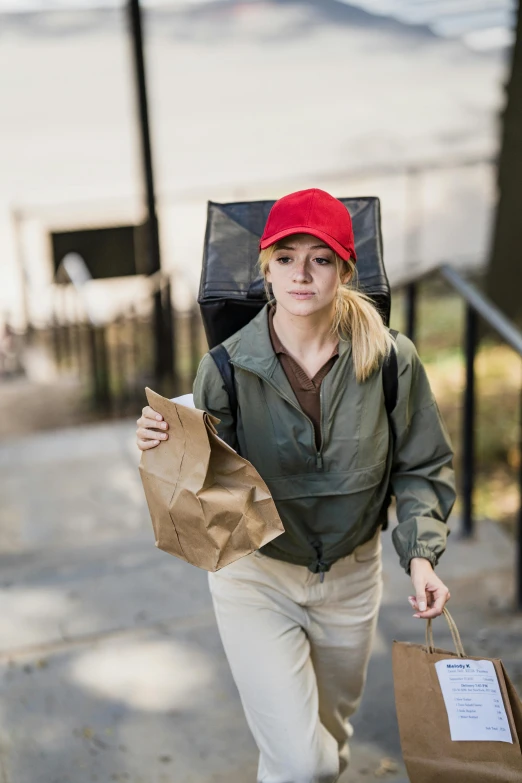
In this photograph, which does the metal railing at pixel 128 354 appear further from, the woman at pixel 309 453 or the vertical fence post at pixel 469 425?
the woman at pixel 309 453

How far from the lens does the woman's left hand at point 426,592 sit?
82.0 inches

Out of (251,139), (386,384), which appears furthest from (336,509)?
(251,139)

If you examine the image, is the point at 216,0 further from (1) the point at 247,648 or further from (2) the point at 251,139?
(1) the point at 247,648

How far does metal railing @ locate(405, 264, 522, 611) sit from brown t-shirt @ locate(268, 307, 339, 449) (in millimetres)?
1301

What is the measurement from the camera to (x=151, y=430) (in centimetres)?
206

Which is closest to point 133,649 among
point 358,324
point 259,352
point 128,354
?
point 259,352

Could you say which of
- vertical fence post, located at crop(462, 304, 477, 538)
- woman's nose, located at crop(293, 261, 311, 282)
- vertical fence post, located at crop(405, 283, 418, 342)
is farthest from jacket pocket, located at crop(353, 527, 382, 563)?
vertical fence post, located at crop(405, 283, 418, 342)

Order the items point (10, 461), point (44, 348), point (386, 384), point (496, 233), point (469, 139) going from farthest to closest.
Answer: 1. point (469, 139)
2. point (44, 348)
3. point (496, 233)
4. point (10, 461)
5. point (386, 384)

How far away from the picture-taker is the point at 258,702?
7.29 ft

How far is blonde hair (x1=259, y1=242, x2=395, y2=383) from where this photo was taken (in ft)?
7.01

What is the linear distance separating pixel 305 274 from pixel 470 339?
1793 millimetres

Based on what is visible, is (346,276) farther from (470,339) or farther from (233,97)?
(233,97)

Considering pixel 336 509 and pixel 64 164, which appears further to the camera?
pixel 64 164

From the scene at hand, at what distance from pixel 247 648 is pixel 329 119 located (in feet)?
40.9
